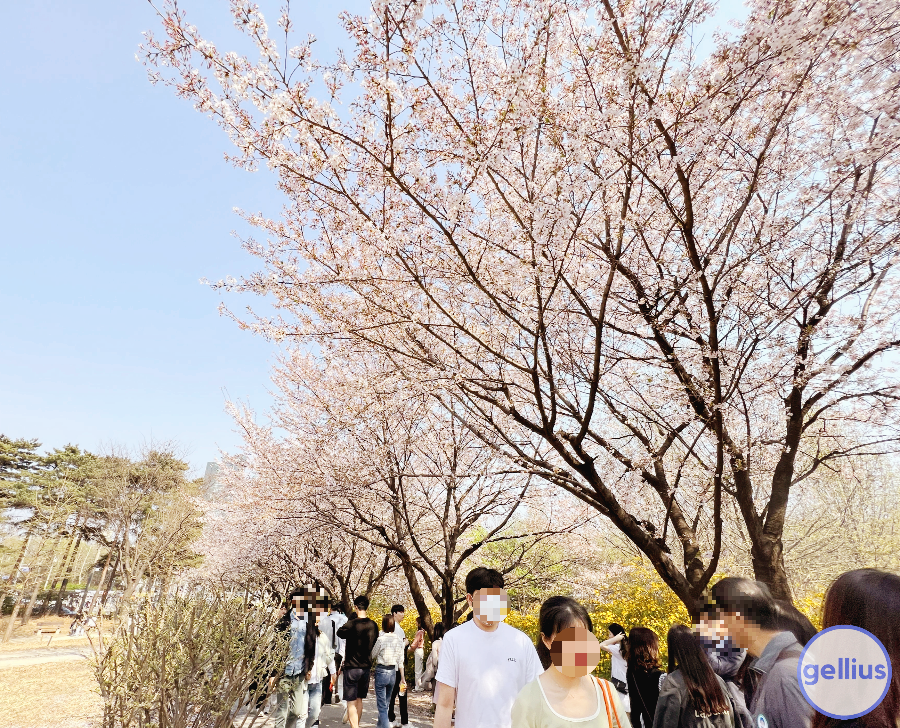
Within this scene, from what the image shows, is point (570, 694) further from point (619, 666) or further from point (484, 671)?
point (619, 666)

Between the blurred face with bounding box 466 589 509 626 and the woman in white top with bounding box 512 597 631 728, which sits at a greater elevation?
the blurred face with bounding box 466 589 509 626

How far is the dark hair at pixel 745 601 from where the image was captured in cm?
235

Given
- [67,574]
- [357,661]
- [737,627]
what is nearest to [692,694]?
[737,627]

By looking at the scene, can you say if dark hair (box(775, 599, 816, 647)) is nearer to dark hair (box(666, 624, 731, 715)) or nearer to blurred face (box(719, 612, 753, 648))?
blurred face (box(719, 612, 753, 648))

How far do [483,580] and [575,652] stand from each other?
43.2 inches

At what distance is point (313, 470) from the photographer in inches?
378

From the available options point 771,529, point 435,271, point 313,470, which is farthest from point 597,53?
point 313,470

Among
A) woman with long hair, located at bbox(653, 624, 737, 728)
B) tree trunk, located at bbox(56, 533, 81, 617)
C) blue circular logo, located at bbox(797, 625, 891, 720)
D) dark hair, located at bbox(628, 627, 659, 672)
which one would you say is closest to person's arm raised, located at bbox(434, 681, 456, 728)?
woman with long hair, located at bbox(653, 624, 737, 728)

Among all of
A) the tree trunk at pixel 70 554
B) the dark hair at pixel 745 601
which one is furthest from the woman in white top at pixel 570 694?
the tree trunk at pixel 70 554

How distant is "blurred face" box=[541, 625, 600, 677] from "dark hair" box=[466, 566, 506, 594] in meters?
0.93

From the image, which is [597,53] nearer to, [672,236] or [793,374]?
[672,236]

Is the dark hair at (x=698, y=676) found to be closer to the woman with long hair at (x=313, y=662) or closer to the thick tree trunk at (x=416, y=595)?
the woman with long hair at (x=313, y=662)

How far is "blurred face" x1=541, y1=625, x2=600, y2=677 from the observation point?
1788 mm

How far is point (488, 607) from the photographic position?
269 centimetres
